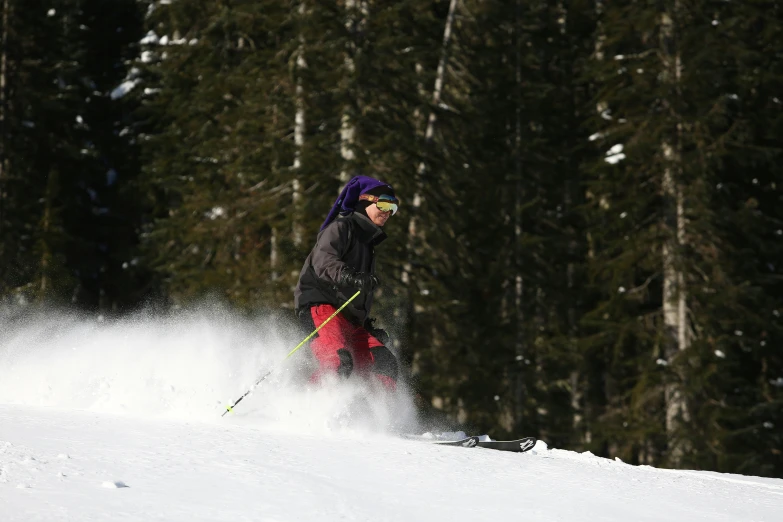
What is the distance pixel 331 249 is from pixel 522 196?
15.7 meters

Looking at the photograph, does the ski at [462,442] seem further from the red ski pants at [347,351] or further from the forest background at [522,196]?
the forest background at [522,196]

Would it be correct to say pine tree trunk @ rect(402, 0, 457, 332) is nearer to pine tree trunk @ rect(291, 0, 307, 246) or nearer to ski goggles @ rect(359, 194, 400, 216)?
pine tree trunk @ rect(291, 0, 307, 246)

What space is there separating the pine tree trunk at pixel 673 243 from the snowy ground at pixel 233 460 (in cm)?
1011

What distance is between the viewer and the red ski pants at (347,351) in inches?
295

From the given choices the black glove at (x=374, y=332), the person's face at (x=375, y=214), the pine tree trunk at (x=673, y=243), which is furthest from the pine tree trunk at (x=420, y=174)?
the person's face at (x=375, y=214)

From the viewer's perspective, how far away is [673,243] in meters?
17.4

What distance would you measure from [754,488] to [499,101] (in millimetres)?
16348

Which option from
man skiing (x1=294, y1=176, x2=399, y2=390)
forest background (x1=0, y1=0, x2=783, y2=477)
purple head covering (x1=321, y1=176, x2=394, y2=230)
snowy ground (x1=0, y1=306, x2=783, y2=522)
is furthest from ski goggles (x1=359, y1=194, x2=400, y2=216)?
forest background (x1=0, y1=0, x2=783, y2=477)

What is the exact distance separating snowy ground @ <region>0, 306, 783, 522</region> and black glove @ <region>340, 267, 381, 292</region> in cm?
84

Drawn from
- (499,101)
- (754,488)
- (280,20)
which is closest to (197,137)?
(280,20)

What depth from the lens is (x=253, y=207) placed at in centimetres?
1892

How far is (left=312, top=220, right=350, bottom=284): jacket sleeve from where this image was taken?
7492 mm

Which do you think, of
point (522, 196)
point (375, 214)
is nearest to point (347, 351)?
point (375, 214)

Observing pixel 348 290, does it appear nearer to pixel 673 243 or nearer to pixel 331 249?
pixel 331 249
